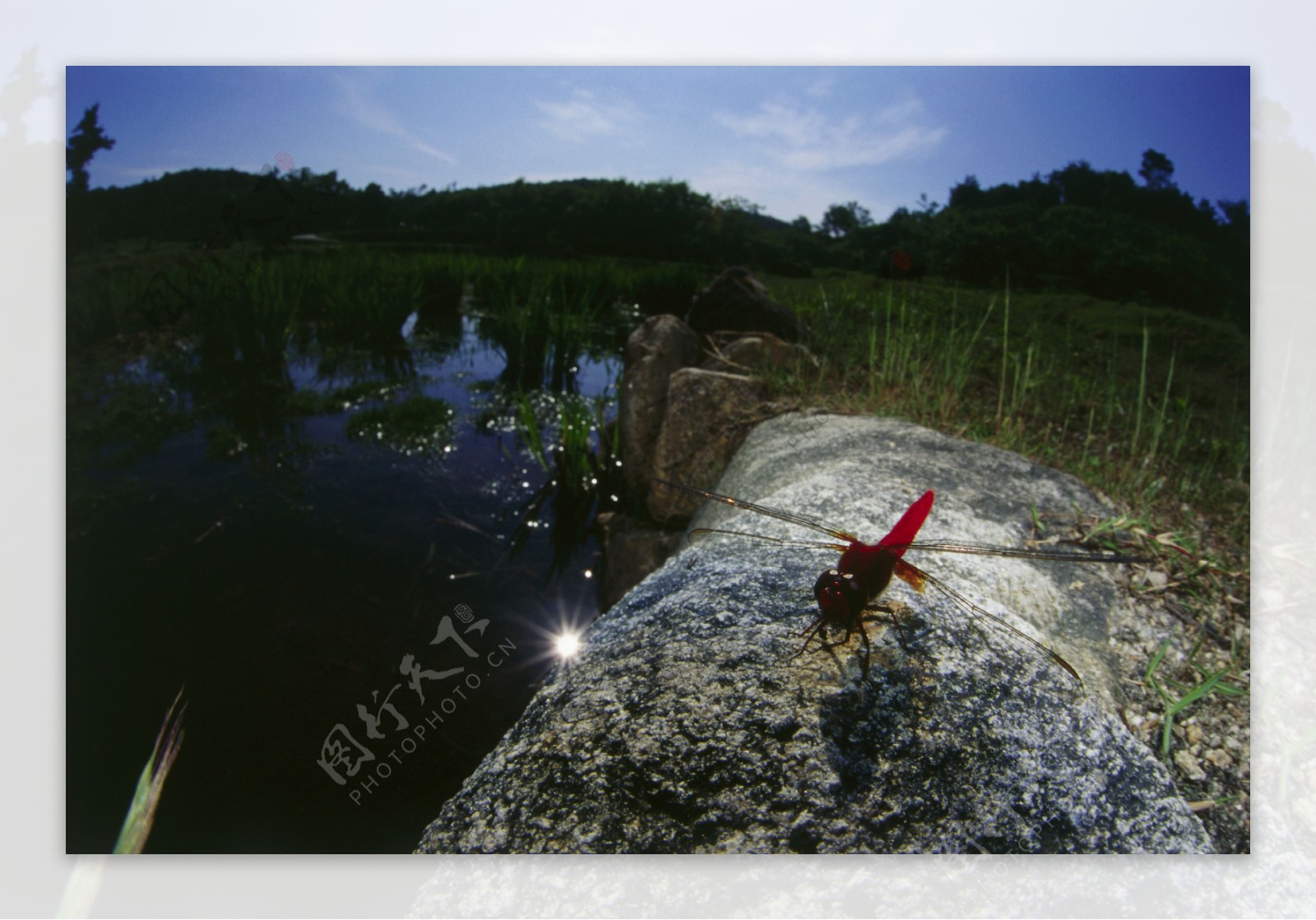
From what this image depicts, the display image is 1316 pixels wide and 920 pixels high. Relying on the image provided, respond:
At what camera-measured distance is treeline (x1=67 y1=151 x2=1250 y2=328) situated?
6.28 ft

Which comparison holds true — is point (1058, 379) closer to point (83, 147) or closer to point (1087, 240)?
point (1087, 240)

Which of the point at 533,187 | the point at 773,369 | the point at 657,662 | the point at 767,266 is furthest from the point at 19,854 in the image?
the point at 767,266

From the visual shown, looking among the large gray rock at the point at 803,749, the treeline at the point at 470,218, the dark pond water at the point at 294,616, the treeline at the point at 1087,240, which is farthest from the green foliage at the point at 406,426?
the large gray rock at the point at 803,749

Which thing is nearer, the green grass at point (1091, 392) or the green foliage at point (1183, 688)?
the green foliage at point (1183, 688)

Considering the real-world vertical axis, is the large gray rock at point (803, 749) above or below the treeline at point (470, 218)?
below

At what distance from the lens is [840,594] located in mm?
957

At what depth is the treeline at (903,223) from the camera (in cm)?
191

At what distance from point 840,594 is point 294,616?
179 cm

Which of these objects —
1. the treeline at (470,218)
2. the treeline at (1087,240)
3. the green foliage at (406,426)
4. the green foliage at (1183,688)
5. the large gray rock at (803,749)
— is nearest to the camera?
the large gray rock at (803,749)

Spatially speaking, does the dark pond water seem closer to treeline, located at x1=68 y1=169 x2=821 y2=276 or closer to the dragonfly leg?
treeline, located at x1=68 y1=169 x2=821 y2=276

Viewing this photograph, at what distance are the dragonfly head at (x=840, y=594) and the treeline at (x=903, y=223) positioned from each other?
1.44 m

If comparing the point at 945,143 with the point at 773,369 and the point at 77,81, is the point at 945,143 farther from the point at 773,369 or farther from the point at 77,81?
the point at 77,81

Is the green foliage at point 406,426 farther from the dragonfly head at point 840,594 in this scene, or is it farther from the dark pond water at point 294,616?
the dragonfly head at point 840,594

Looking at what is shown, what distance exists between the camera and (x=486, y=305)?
541cm
